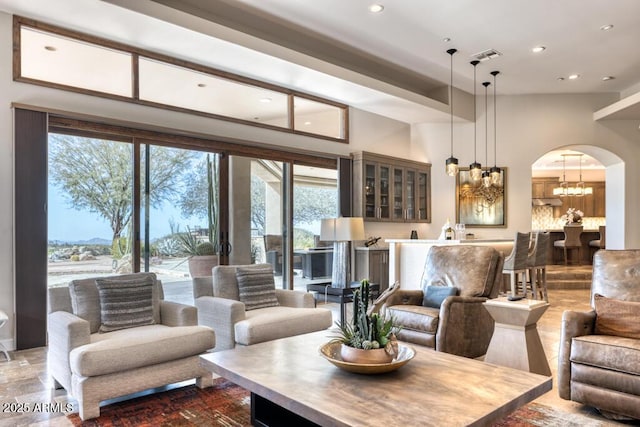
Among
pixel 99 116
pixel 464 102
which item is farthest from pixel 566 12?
pixel 99 116

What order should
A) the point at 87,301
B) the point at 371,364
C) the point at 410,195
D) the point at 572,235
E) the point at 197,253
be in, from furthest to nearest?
the point at 572,235, the point at 410,195, the point at 197,253, the point at 87,301, the point at 371,364

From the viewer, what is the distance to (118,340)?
9.37ft

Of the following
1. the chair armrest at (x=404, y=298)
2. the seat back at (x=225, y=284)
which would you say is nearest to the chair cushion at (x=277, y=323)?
the seat back at (x=225, y=284)

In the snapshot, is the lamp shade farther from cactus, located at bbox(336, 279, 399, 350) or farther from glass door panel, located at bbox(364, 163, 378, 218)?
glass door panel, located at bbox(364, 163, 378, 218)

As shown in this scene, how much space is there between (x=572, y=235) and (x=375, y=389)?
964cm

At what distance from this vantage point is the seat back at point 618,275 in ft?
9.93

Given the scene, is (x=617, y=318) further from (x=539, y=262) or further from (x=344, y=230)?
(x=539, y=262)

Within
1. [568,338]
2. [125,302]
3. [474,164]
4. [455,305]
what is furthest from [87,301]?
[474,164]

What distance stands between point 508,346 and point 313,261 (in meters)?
4.21

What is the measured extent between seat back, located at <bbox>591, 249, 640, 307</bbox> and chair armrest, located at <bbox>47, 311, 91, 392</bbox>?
3359mm

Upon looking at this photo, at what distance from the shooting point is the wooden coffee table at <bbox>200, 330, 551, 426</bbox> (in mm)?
1759

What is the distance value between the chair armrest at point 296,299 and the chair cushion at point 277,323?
141 mm

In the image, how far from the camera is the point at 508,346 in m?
3.14

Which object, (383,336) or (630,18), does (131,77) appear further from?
(630,18)
